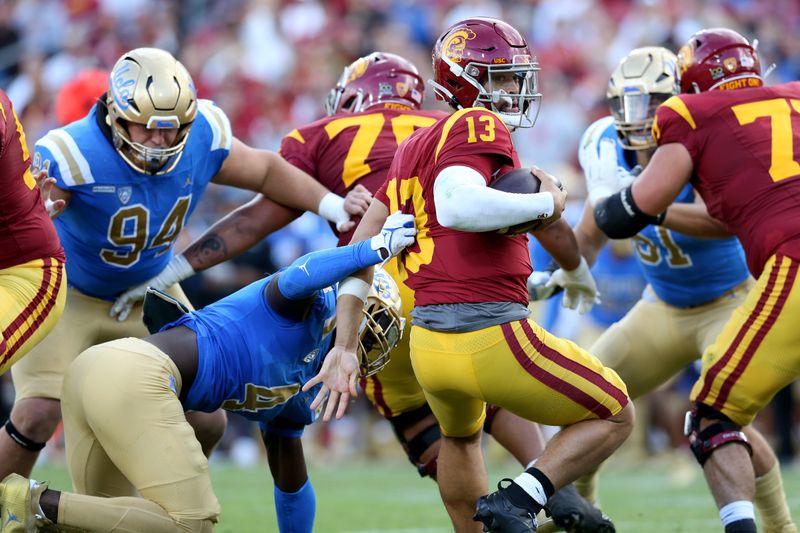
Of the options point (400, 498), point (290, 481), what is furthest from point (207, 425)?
point (400, 498)

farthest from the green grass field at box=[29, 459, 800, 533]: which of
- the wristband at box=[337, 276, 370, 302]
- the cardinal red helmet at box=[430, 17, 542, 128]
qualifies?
the cardinal red helmet at box=[430, 17, 542, 128]

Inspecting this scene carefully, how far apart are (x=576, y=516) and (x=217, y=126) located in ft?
7.52

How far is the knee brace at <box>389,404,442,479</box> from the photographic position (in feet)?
17.4

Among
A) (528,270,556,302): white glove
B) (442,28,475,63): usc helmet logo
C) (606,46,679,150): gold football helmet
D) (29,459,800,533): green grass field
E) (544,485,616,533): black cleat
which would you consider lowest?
(29,459,800,533): green grass field

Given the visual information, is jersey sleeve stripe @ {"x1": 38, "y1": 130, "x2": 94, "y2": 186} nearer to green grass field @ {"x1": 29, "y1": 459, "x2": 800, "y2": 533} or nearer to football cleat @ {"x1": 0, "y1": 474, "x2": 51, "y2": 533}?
football cleat @ {"x1": 0, "y1": 474, "x2": 51, "y2": 533}

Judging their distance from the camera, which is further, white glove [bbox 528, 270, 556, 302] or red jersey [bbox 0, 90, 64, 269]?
white glove [bbox 528, 270, 556, 302]

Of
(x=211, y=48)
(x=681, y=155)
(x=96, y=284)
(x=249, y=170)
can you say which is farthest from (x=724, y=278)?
(x=211, y=48)

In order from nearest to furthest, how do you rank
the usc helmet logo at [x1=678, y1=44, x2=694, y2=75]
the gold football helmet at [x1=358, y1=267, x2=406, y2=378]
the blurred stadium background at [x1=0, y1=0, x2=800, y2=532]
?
1. the gold football helmet at [x1=358, y1=267, x2=406, y2=378]
2. the usc helmet logo at [x1=678, y1=44, x2=694, y2=75]
3. the blurred stadium background at [x1=0, y1=0, x2=800, y2=532]

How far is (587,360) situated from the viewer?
13.6ft

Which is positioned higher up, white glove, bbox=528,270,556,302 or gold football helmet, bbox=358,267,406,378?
gold football helmet, bbox=358,267,406,378

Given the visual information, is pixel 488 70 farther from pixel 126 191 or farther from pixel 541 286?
pixel 126 191

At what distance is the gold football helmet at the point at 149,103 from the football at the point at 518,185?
4.77ft

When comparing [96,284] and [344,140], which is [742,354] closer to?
[344,140]

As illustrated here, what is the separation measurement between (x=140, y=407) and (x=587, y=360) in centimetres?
149
